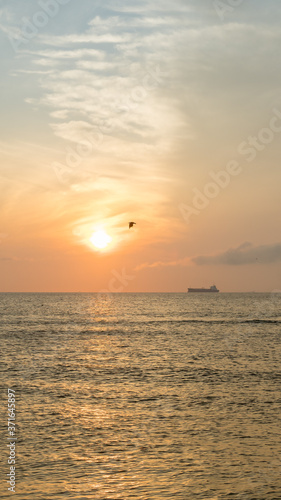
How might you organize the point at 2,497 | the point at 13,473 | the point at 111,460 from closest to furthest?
the point at 2,497
the point at 13,473
the point at 111,460

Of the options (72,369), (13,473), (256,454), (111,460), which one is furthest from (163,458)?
(72,369)

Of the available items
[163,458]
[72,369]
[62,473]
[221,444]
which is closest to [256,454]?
[221,444]

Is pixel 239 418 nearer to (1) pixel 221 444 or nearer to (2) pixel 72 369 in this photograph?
(1) pixel 221 444

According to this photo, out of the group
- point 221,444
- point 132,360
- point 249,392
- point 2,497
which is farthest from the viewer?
point 132,360

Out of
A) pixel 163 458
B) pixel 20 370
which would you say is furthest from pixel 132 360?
pixel 163 458

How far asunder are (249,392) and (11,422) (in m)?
17.3

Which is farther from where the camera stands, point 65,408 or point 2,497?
point 65,408

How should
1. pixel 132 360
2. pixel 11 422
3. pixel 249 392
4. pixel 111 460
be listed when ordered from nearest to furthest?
1. pixel 111 460
2. pixel 11 422
3. pixel 249 392
4. pixel 132 360

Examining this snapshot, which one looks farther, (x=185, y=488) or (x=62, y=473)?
(x=62, y=473)

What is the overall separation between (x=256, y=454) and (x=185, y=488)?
5125 mm

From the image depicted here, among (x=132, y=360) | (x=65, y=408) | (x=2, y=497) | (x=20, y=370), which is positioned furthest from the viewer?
(x=132, y=360)

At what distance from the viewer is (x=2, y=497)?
18.4m

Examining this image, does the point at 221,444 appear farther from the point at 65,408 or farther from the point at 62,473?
the point at 65,408

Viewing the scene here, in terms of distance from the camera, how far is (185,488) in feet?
64.1
